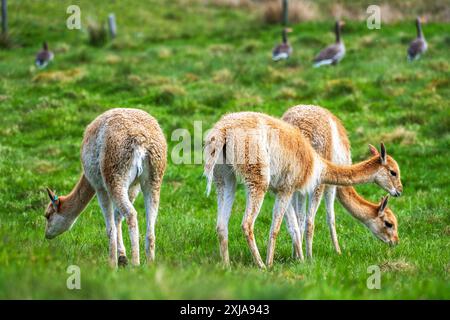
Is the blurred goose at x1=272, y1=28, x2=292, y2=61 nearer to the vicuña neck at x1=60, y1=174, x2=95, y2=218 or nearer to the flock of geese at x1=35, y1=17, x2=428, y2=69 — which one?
the flock of geese at x1=35, y1=17, x2=428, y2=69

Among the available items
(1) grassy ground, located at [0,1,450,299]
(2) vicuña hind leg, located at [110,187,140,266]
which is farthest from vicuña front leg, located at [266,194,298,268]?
(2) vicuña hind leg, located at [110,187,140,266]

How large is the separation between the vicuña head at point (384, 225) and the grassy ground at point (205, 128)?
16cm

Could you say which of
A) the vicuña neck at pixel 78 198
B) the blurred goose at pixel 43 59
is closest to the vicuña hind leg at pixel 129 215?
the vicuña neck at pixel 78 198

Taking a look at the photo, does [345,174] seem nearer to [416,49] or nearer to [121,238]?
[121,238]

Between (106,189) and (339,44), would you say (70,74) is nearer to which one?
(339,44)

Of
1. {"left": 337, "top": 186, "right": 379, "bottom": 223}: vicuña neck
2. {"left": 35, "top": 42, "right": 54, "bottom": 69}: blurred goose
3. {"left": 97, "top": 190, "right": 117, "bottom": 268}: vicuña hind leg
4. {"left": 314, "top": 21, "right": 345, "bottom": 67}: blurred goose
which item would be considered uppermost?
{"left": 35, "top": 42, "right": 54, "bottom": 69}: blurred goose

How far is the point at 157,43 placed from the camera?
23.9 m

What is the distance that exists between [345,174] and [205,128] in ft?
20.3

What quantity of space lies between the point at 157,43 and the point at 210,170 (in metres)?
17.5

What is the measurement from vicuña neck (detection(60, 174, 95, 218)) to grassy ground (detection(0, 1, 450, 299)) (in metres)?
0.43

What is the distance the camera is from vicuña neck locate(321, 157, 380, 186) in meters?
7.83

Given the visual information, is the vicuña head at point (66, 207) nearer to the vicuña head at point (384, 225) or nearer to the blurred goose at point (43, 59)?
the vicuña head at point (384, 225)

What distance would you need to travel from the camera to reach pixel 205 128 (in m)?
13.8
